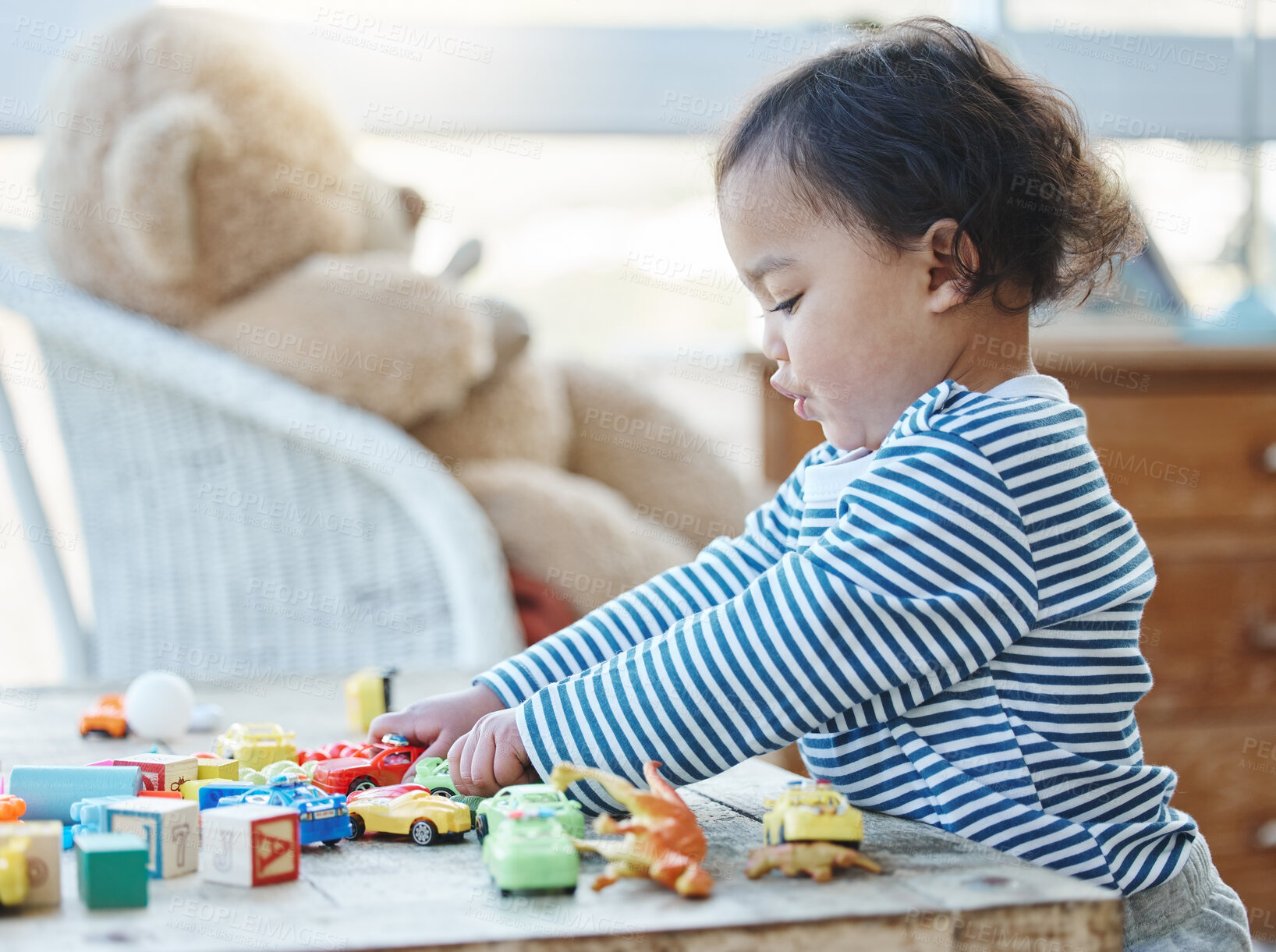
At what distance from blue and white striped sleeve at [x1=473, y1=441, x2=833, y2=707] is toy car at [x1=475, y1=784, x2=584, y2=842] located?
212 millimetres

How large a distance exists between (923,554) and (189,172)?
0.98m

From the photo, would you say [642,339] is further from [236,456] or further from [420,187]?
[236,456]

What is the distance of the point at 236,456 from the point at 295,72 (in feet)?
1.45

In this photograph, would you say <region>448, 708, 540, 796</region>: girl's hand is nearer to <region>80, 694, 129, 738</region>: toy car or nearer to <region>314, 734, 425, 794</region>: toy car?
<region>314, 734, 425, 794</region>: toy car

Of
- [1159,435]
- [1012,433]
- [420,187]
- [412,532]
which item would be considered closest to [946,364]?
[1012,433]

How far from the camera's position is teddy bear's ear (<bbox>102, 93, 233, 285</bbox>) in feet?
4.01

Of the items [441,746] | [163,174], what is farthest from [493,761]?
[163,174]

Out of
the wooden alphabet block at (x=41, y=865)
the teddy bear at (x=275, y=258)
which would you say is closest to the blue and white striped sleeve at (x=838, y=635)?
the wooden alphabet block at (x=41, y=865)

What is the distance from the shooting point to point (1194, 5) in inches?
77.8

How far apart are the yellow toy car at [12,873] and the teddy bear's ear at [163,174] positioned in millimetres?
952

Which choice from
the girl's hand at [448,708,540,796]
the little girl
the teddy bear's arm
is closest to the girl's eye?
the little girl

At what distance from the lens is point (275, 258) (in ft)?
4.40

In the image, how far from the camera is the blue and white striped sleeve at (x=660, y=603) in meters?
0.73

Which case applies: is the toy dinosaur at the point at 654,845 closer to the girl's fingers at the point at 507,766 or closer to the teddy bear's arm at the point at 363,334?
the girl's fingers at the point at 507,766
